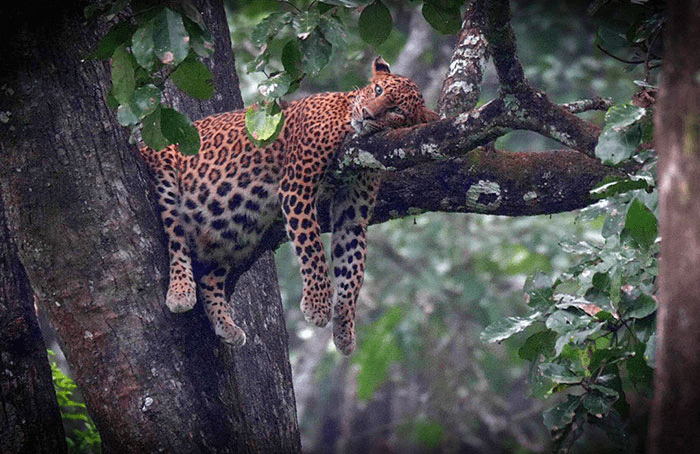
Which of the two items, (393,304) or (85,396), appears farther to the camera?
(393,304)

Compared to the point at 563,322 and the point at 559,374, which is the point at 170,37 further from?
the point at 559,374

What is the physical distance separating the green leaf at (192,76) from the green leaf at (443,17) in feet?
3.61

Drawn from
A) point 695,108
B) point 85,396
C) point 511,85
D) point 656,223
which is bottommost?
point 85,396

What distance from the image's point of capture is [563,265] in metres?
11.7

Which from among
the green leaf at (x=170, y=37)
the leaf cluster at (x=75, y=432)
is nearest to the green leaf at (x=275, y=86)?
the green leaf at (x=170, y=37)

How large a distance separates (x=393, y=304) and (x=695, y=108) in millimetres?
10836

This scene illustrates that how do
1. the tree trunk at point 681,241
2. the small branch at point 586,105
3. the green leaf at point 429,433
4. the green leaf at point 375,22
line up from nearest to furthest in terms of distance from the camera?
the tree trunk at point 681,241
the green leaf at point 375,22
the small branch at point 586,105
the green leaf at point 429,433

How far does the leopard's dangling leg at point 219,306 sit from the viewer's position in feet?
17.6

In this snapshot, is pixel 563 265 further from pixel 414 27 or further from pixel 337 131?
pixel 337 131

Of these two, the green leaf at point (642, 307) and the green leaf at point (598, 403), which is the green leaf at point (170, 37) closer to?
the green leaf at point (642, 307)

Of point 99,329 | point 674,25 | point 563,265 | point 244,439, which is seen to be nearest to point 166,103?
point 99,329

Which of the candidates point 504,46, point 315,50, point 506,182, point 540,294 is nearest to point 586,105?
point 504,46

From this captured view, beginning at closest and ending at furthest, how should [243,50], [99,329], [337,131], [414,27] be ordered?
[99,329] → [337,131] → [243,50] → [414,27]

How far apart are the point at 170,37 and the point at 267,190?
2142 mm
